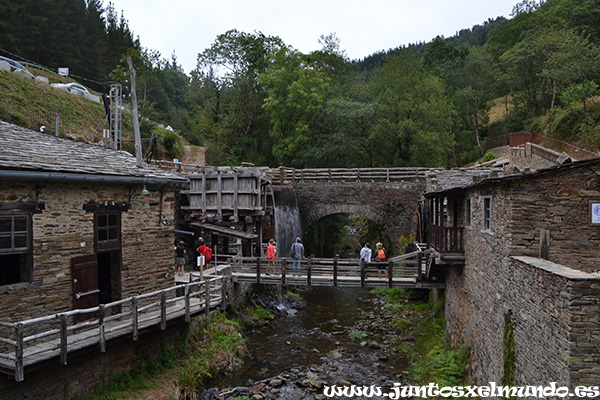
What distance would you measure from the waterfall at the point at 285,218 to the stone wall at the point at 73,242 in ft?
31.6

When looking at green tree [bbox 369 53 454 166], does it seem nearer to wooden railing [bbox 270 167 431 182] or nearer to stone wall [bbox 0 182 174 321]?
wooden railing [bbox 270 167 431 182]

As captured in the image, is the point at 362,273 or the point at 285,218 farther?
the point at 285,218

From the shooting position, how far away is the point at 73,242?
9.84m

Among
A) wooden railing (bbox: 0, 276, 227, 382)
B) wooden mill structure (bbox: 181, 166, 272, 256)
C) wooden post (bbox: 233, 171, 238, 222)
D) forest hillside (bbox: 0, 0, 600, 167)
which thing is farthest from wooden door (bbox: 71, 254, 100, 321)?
forest hillside (bbox: 0, 0, 600, 167)

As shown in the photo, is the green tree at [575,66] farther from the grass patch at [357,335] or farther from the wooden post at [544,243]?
the wooden post at [544,243]

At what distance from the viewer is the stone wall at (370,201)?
23.7m

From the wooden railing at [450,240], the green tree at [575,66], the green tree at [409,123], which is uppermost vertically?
the green tree at [575,66]

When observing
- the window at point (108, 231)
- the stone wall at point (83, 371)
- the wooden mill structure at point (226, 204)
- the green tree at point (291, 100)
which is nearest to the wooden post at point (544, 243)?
the stone wall at point (83, 371)

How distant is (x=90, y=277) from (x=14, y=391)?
2.86 m

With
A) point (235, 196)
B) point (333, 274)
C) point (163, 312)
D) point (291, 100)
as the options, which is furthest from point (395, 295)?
point (291, 100)

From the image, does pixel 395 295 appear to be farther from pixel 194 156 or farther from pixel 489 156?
pixel 194 156

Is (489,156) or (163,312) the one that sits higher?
(489,156)

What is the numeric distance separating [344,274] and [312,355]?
320 centimetres

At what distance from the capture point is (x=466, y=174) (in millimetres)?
20031
